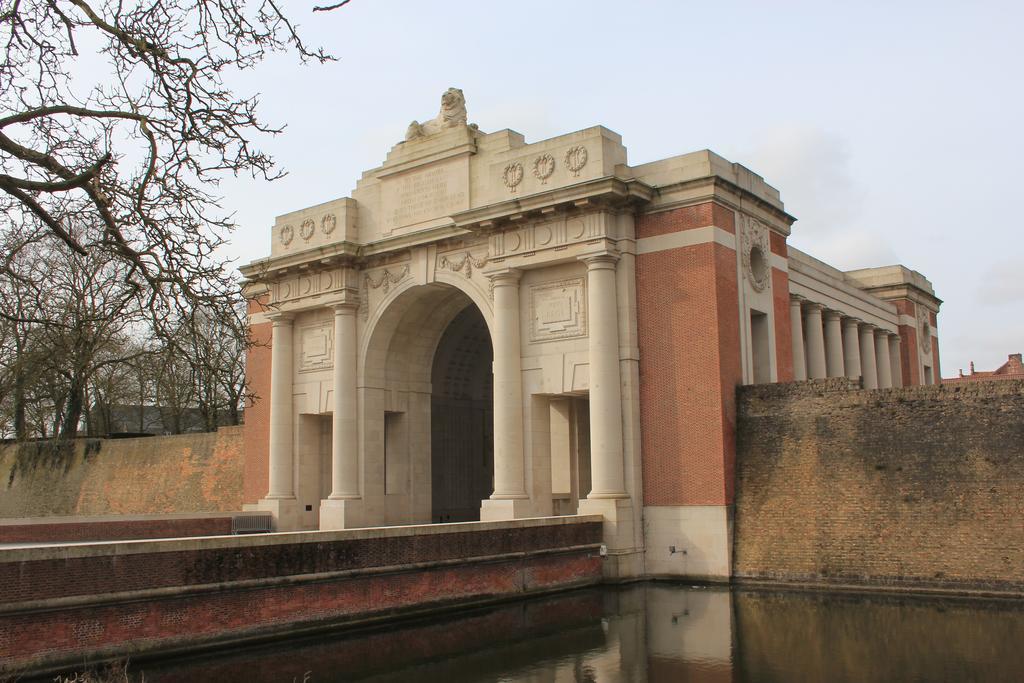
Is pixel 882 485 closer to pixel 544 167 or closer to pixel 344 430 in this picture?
pixel 544 167

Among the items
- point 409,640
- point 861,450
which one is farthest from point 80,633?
point 861,450

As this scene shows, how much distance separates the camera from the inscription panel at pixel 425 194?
28.1 meters

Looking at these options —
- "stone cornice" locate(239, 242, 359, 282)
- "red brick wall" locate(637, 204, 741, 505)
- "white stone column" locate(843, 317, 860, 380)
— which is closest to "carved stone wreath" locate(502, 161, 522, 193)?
"red brick wall" locate(637, 204, 741, 505)

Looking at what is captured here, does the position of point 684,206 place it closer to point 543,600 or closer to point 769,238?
point 769,238

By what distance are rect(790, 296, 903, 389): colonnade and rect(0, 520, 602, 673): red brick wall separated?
13372mm

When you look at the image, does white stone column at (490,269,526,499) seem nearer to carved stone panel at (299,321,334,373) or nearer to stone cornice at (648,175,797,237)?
stone cornice at (648,175,797,237)

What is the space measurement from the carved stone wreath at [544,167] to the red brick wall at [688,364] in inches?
117

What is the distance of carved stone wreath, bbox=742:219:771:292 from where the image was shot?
25.5m

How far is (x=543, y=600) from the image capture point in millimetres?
20141

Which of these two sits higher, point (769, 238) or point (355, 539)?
point (769, 238)

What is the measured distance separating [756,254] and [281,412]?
624 inches

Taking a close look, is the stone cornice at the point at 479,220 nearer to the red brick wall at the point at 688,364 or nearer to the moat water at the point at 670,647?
the red brick wall at the point at 688,364

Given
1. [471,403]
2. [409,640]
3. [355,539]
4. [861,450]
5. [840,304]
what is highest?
[840,304]

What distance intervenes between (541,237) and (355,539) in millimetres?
10968
